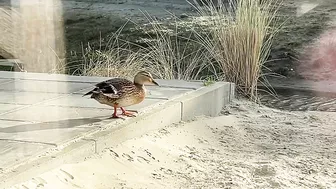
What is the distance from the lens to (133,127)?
3846 millimetres

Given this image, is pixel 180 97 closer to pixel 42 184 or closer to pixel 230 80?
pixel 230 80

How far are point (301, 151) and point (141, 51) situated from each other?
2.94 meters

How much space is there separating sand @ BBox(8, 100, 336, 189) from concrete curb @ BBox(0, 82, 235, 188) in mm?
36

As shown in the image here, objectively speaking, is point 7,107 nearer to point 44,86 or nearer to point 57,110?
point 57,110

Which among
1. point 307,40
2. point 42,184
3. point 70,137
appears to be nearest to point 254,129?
point 70,137

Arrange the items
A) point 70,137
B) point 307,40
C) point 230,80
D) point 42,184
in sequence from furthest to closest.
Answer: point 307,40, point 230,80, point 70,137, point 42,184

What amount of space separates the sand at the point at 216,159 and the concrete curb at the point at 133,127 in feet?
0.12

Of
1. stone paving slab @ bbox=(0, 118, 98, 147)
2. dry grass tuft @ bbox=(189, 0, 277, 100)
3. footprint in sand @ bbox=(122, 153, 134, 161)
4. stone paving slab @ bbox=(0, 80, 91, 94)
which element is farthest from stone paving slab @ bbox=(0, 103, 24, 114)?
dry grass tuft @ bbox=(189, 0, 277, 100)

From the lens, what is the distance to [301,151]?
13.7 ft

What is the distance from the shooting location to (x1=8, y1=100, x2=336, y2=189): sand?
3268mm

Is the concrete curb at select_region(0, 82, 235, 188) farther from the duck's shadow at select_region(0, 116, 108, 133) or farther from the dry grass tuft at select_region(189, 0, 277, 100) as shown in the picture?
the dry grass tuft at select_region(189, 0, 277, 100)

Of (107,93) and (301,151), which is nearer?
(107,93)

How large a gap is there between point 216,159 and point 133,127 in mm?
503

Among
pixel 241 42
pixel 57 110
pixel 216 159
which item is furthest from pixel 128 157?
pixel 241 42
